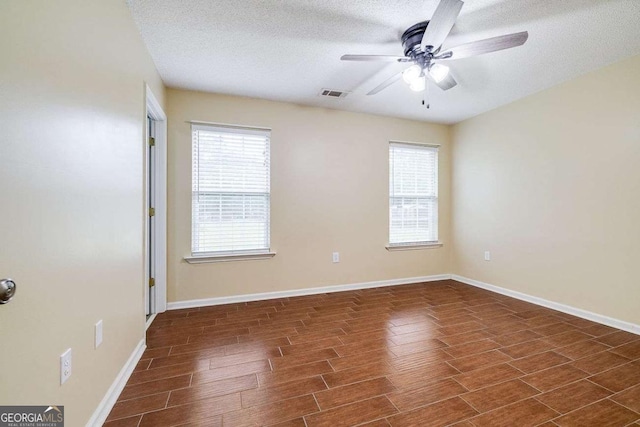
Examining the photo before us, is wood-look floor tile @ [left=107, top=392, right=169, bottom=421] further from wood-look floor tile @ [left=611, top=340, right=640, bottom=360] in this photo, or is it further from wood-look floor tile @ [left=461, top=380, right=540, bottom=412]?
wood-look floor tile @ [left=611, top=340, right=640, bottom=360]

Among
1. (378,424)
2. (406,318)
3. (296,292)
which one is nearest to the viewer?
(378,424)

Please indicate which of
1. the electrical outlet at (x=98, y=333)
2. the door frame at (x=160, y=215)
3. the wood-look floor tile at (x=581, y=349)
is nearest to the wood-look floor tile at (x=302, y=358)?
the electrical outlet at (x=98, y=333)

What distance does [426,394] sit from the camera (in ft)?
5.40

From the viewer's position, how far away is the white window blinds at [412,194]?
4121mm

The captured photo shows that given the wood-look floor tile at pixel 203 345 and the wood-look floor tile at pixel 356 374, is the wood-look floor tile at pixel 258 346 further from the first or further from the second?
the wood-look floor tile at pixel 356 374

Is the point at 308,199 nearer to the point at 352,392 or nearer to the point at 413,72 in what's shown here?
the point at 413,72

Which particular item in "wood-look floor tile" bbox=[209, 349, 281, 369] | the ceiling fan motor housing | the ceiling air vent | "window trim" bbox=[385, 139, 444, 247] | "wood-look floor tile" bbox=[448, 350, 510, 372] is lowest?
"wood-look floor tile" bbox=[209, 349, 281, 369]

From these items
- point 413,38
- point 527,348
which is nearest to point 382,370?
point 527,348

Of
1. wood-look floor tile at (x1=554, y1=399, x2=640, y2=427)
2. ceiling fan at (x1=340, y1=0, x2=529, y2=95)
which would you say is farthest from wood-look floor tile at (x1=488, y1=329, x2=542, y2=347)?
ceiling fan at (x1=340, y1=0, x2=529, y2=95)

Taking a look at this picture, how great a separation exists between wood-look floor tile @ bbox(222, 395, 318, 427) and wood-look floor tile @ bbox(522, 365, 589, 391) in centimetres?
145

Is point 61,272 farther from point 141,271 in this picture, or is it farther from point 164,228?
point 164,228

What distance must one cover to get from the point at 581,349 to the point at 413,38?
9.22 ft

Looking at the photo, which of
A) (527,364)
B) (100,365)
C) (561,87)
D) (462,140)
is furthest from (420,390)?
(462,140)

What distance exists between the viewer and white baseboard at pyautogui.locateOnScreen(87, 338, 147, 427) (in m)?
1.38
